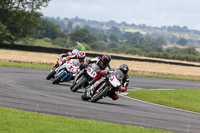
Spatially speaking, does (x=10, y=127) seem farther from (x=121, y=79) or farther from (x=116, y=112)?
(x=121, y=79)

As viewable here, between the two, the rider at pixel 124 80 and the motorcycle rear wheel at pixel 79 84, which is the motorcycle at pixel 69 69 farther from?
the rider at pixel 124 80

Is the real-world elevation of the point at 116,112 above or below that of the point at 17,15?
below

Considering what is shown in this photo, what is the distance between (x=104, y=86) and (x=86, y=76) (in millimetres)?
1679

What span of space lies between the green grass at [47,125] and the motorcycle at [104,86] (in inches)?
154

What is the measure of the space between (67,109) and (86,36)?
301ft

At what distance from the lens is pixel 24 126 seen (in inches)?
344

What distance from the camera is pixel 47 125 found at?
902 centimetres

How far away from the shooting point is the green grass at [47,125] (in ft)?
28.0

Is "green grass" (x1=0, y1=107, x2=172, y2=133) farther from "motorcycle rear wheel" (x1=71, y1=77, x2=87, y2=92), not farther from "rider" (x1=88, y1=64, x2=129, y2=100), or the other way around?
"motorcycle rear wheel" (x1=71, y1=77, x2=87, y2=92)

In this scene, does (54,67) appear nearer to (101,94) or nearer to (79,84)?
(79,84)

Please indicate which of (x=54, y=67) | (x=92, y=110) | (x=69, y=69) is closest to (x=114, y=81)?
(x=92, y=110)

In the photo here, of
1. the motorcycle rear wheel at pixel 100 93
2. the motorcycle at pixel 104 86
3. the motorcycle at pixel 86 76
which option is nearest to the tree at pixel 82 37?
the motorcycle at pixel 86 76

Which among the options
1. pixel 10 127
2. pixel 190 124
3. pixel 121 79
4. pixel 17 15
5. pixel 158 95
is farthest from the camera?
pixel 17 15

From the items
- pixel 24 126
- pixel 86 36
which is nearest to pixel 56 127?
pixel 24 126
